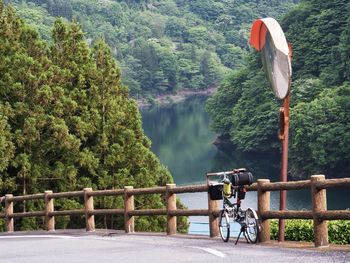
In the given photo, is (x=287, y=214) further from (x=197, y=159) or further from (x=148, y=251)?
(x=197, y=159)

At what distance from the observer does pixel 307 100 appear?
68.2 meters

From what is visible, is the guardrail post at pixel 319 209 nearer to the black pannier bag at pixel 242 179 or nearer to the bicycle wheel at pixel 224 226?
the black pannier bag at pixel 242 179

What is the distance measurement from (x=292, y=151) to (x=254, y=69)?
22673mm

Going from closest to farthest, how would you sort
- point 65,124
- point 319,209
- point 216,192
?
1. point 319,209
2. point 216,192
3. point 65,124

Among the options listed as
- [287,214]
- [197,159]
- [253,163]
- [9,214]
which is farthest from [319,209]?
[197,159]

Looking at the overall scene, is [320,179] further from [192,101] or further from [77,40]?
[192,101]

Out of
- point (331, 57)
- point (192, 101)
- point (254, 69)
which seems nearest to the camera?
point (331, 57)

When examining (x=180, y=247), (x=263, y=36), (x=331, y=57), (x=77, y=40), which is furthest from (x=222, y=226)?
(x=331, y=57)

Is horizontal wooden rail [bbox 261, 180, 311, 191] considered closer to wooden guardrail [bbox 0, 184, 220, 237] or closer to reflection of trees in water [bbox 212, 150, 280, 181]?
wooden guardrail [bbox 0, 184, 220, 237]

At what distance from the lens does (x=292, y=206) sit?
4953 centimetres

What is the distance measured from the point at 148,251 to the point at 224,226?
1245 millimetres

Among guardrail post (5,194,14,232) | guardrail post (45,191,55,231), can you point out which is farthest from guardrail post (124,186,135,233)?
guardrail post (5,194,14,232)

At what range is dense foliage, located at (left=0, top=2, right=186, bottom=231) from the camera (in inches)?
1054

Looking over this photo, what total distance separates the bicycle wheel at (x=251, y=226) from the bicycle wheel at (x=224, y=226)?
1.09 ft
